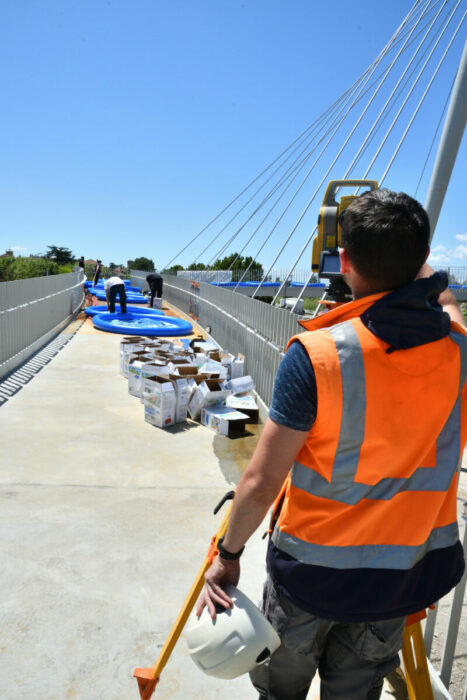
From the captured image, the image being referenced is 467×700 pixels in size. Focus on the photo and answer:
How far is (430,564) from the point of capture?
4.64ft

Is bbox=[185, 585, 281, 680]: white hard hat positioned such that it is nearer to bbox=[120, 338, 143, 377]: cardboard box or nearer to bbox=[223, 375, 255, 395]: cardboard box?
bbox=[223, 375, 255, 395]: cardboard box

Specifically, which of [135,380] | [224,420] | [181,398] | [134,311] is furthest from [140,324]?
[224,420]

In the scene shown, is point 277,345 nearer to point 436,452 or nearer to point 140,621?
point 140,621

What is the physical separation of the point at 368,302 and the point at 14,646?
2398 mm

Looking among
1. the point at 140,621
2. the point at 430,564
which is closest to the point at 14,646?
the point at 140,621

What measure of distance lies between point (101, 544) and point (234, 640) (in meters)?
2.13

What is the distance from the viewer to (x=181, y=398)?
19.1ft

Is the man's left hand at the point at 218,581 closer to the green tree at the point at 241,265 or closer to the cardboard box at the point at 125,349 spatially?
the cardboard box at the point at 125,349

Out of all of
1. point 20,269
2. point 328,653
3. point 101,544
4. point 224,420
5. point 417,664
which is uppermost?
point 20,269

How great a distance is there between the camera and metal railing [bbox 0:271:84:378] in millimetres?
7602

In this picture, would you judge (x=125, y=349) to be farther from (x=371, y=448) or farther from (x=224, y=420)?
(x=371, y=448)

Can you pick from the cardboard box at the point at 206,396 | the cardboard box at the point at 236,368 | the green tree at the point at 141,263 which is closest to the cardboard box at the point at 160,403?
the cardboard box at the point at 206,396

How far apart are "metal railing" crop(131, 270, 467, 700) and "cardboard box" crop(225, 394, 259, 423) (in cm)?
20

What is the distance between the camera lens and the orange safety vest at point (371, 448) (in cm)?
120
